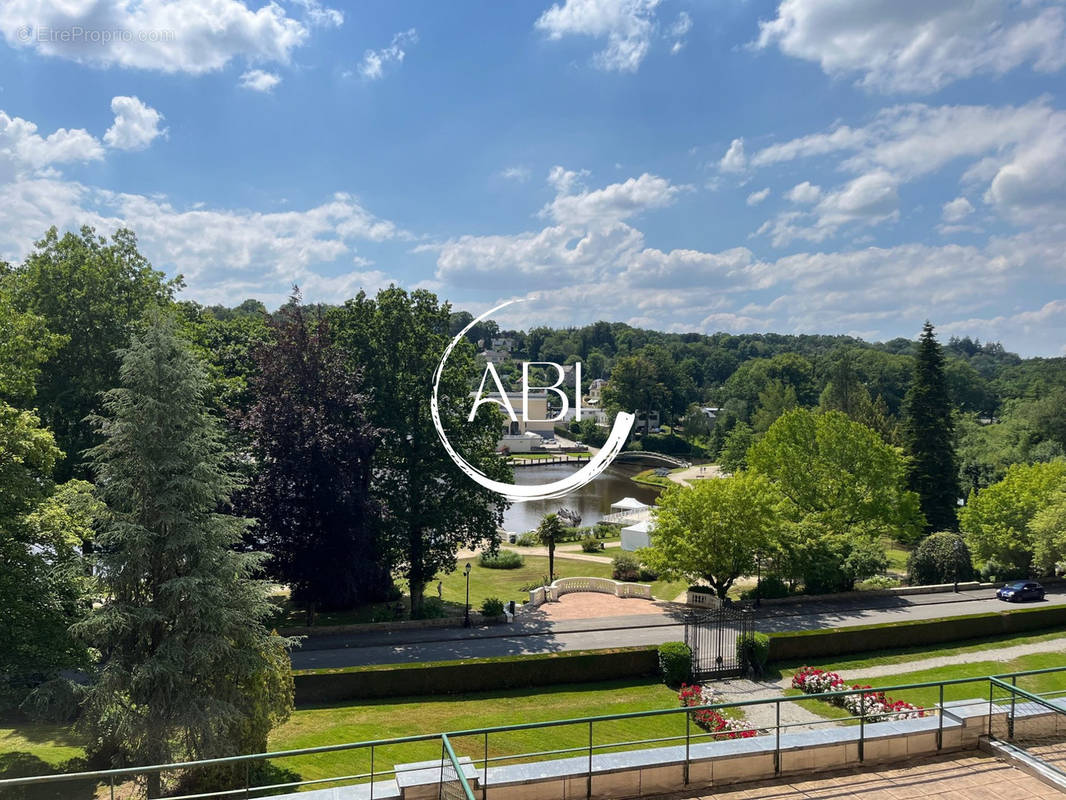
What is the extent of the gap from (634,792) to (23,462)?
1792cm

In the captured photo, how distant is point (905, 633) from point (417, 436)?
22.8 metres

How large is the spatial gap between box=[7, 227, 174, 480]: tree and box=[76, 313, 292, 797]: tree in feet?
41.7

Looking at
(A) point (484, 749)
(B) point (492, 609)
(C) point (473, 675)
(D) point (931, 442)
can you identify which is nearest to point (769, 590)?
(B) point (492, 609)

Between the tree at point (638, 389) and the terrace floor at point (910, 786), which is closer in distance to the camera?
the terrace floor at point (910, 786)

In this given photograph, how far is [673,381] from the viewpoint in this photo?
451 feet

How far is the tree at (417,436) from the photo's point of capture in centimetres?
3322

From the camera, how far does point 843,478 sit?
42312 mm

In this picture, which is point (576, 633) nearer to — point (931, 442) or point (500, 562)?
point (500, 562)

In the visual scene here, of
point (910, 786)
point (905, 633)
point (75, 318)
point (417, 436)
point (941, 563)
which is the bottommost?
point (905, 633)

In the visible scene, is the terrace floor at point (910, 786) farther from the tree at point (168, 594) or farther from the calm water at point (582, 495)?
the calm water at point (582, 495)

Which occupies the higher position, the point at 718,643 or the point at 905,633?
the point at 718,643

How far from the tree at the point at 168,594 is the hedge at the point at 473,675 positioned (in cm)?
643

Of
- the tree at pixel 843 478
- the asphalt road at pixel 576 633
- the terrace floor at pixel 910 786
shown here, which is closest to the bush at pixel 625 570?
the asphalt road at pixel 576 633

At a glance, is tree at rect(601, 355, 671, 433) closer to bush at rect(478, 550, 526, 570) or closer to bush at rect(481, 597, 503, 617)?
bush at rect(478, 550, 526, 570)
